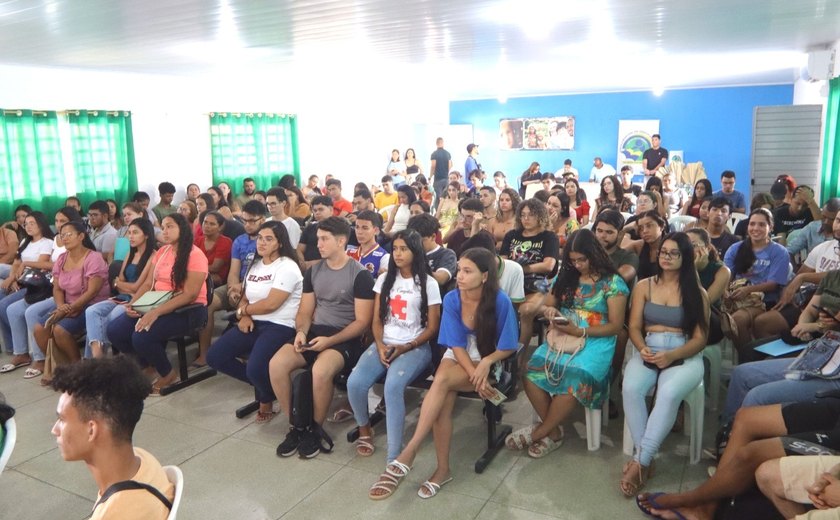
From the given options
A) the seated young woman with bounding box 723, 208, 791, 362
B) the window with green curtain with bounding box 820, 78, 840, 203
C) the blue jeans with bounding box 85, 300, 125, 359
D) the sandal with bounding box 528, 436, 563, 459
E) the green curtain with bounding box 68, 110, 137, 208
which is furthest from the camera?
the green curtain with bounding box 68, 110, 137, 208

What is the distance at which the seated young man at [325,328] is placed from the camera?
323 cm

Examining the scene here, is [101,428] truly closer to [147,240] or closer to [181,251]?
[181,251]

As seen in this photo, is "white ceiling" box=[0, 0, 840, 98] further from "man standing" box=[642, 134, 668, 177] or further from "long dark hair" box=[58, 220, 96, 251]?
"man standing" box=[642, 134, 668, 177]

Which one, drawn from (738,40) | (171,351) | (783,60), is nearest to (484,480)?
(171,351)

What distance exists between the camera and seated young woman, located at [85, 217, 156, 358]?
4227mm

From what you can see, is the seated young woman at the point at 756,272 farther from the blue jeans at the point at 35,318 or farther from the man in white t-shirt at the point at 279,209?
the blue jeans at the point at 35,318

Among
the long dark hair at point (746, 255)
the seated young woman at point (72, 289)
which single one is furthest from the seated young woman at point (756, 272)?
the seated young woman at point (72, 289)

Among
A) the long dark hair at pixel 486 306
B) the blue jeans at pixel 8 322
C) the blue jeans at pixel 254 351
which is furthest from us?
the blue jeans at pixel 8 322

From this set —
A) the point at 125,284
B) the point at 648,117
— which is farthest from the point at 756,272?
the point at 648,117

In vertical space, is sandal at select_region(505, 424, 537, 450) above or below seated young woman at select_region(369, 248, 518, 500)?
below

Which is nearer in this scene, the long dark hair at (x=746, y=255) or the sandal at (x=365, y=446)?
the sandal at (x=365, y=446)

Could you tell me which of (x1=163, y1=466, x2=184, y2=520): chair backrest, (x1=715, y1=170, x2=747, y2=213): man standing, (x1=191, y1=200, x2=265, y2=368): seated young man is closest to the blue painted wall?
(x1=715, y1=170, x2=747, y2=213): man standing

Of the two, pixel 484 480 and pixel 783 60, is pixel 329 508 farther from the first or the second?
pixel 783 60

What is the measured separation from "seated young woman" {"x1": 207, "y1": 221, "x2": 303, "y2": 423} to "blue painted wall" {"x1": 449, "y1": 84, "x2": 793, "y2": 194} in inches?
437
